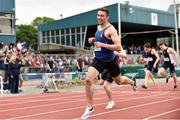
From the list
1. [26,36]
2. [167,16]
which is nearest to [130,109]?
[167,16]

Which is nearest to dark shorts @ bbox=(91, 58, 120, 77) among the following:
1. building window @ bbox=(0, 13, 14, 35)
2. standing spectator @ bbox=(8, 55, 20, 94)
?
standing spectator @ bbox=(8, 55, 20, 94)

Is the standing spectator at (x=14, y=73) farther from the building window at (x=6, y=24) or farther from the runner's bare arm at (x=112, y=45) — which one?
the building window at (x=6, y=24)

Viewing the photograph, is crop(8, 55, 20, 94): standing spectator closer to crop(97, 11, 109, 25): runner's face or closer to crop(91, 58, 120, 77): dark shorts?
crop(91, 58, 120, 77): dark shorts

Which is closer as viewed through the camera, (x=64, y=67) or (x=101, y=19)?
(x=101, y=19)

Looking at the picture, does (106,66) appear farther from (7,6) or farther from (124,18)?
(124,18)

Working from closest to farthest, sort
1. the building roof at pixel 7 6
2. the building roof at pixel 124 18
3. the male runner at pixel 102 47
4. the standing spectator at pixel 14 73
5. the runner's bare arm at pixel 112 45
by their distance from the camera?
the male runner at pixel 102 47, the runner's bare arm at pixel 112 45, the standing spectator at pixel 14 73, the building roof at pixel 7 6, the building roof at pixel 124 18

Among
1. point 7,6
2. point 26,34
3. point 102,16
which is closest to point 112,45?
point 102,16

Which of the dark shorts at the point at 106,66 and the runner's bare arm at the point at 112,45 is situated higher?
the runner's bare arm at the point at 112,45

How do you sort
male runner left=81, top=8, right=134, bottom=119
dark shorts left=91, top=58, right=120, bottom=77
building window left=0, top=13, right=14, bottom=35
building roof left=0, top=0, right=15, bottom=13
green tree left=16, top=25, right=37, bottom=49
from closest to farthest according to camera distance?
male runner left=81, top=8, right=134, bottom=119 < dark shorts left=91, top=58, right=120, bottom=77 < building window left=0, top=13, right=14, bottom=35 < building roof left=0, top=0, right=15, bottom=13 < green tree left=16, top=25, right=37, bottom=49

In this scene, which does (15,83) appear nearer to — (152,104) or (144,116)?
(152,104)

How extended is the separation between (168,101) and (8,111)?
389cm

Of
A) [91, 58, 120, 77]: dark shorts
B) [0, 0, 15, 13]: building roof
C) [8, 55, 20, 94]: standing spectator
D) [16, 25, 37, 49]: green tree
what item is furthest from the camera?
[16, 25, 37, 49]: green tree

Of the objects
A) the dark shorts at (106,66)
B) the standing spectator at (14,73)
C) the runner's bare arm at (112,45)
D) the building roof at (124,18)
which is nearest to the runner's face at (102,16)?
the runner's bare arm at (112,45)

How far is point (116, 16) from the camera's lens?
52.2 meters
